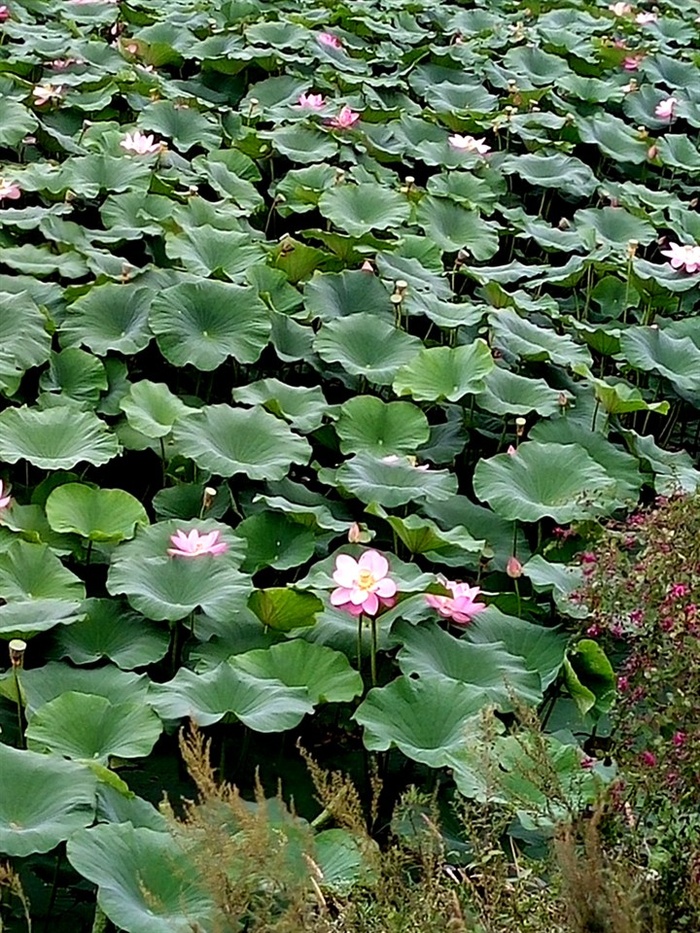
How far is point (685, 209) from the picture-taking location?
331 centimetres

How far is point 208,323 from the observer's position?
242 centimetres

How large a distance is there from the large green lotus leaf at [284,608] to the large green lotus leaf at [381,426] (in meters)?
0.47

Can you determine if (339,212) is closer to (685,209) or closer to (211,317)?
(211,317)

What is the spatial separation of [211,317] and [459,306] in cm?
52

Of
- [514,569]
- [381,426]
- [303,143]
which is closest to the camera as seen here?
[514,569]

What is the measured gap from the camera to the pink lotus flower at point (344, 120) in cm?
342

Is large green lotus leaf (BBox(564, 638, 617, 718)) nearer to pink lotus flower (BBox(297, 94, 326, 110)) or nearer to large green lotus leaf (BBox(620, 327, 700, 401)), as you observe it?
large green lotus leaf (BBox(620, 327, 700, 401))

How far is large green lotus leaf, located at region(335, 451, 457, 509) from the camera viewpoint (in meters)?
2.04

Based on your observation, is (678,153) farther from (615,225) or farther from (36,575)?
(36,575)

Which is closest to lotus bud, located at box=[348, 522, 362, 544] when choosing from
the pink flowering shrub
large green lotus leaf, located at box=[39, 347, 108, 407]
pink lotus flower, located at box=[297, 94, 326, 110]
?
the pink flowering shrub

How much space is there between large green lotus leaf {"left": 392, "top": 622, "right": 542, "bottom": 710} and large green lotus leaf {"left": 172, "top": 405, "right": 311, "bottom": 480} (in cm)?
41

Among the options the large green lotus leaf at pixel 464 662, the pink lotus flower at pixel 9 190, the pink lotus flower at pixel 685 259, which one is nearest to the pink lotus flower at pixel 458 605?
the large green lotus leaf at pixel 464 662

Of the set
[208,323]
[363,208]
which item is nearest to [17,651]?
[208,323]

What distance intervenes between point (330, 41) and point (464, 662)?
283 cm
